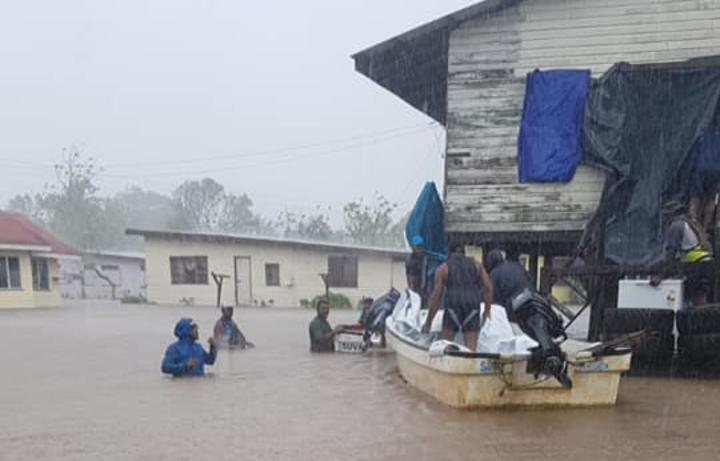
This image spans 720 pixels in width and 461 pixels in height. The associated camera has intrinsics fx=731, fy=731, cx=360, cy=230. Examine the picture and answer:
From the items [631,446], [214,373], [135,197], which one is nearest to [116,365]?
[214,373]

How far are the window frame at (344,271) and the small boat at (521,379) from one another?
24.4m

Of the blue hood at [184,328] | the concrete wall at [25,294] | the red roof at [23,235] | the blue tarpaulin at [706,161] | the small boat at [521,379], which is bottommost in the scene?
the concrete wall at [25,294]

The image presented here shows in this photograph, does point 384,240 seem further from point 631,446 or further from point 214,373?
point 631,446

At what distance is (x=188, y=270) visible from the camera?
3219 centimetres

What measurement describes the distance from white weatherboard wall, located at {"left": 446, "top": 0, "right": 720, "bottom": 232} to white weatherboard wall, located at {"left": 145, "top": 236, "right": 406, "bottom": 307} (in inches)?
838

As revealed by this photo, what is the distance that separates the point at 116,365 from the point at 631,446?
356 inches

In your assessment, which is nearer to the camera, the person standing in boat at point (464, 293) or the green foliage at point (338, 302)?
the person standing in boat at point (464, 293)

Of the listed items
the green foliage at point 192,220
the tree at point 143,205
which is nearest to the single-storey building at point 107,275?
the green foliage at point 192,220

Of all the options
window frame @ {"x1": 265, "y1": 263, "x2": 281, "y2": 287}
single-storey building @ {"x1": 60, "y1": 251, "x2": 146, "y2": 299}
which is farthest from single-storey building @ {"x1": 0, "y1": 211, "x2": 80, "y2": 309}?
single-storey building @ {"x1": 60, "y1": 251, "x2": 146, "y2": 299}

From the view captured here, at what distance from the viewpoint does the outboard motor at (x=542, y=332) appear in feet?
21.9

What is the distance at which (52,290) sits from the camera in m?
32.2

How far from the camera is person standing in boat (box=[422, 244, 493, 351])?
7941 mm

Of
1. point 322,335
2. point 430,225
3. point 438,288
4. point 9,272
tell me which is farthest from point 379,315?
point 9,272

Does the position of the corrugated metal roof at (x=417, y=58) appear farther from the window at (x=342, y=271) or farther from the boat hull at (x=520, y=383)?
the window at (x=342, y=271)
